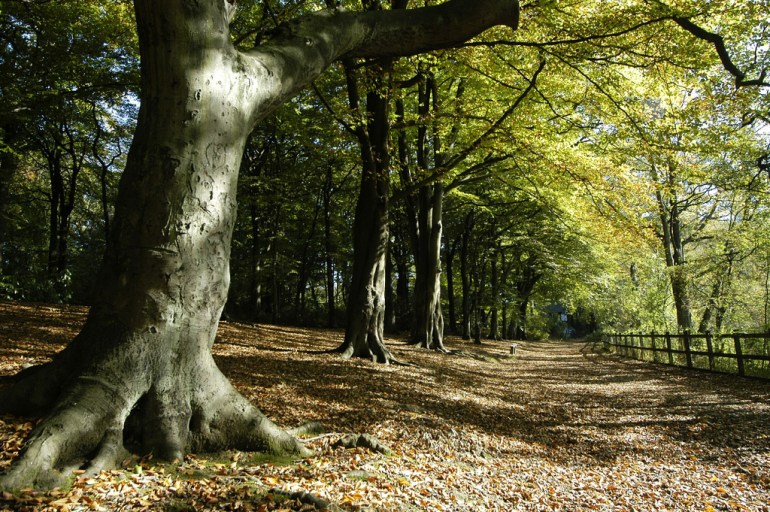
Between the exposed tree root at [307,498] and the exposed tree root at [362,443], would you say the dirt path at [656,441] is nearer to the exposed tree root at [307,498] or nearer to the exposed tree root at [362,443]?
the exposed tree root at [362,443]

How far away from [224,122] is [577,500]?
4.62 metres

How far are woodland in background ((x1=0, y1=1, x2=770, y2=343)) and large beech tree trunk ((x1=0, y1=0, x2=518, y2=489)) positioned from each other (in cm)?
196

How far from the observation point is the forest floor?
3133 millimetres

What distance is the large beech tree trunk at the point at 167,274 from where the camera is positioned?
324 cm

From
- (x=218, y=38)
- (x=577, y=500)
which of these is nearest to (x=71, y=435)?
(x=218, y=38)

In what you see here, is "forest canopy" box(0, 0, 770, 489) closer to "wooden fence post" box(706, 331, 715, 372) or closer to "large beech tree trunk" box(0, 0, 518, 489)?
"large beech tree trunk" box(0, 0, 518, 489)

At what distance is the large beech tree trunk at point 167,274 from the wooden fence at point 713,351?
37.4ft

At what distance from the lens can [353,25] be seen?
14.7ft

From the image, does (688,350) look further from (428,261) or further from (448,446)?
(448,446)

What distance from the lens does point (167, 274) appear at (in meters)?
3.32

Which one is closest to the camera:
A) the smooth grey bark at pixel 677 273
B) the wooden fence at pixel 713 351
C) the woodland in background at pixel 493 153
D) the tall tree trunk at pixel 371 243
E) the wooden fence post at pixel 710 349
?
the woodland in background at pixel 493 153

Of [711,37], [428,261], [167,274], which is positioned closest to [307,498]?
[167,274]

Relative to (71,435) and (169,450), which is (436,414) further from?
(71,435)

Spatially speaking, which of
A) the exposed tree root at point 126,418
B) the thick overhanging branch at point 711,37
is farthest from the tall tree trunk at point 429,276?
the exposed tree root at point 126,418
